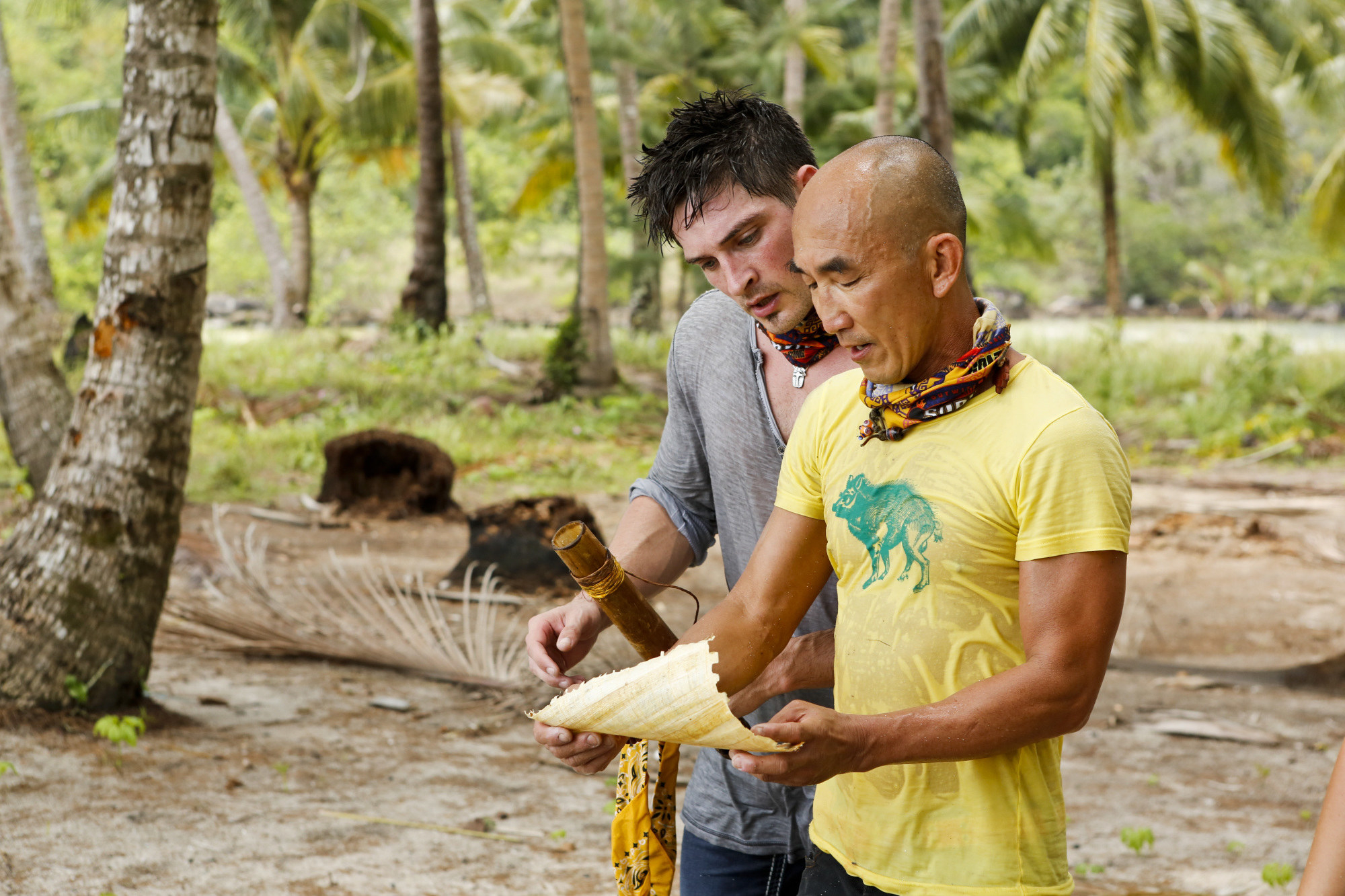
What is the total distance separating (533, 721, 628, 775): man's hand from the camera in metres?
1.72

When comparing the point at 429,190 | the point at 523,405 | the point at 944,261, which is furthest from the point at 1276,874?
the point at 429,190

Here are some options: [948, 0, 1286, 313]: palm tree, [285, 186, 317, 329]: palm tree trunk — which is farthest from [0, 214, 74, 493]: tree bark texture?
[948, 0, 1286, 313]: palm tree

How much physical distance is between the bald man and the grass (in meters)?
8.05

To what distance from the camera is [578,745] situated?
1.74 m

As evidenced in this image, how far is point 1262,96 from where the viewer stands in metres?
20.2

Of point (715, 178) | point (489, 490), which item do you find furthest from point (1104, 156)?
point (715, 178)

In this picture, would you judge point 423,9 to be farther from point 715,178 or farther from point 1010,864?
point 1010,864

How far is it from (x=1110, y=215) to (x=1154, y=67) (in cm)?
279

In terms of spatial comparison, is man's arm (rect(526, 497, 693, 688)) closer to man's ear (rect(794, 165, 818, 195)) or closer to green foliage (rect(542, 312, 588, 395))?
man's ear (rect(794, 165, 818, 195))

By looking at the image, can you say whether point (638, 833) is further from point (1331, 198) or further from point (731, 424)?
point (1331, 198)

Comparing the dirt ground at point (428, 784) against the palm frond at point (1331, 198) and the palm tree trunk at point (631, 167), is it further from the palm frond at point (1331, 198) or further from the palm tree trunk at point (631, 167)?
the palm frond at point (1331, 198)

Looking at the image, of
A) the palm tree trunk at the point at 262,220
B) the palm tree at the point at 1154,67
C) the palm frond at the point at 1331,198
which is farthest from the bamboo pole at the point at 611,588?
the palm frond at the point at 1331,198

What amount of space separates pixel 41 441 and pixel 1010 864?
22.8 feet

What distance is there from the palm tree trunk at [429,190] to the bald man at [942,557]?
13546 millimetres
